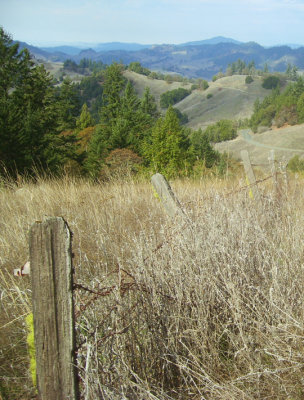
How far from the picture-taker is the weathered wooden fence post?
4.68ft

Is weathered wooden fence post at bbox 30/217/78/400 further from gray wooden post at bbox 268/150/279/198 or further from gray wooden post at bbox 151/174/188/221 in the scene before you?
gray wooden post at bbox 268/150/279/198

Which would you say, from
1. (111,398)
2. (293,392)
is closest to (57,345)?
(111,398)

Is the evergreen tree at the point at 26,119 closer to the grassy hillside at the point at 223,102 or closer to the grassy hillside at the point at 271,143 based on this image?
the grassy hillside at the point at 271,143

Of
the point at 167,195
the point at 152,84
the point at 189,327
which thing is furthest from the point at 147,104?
the point at 152,84

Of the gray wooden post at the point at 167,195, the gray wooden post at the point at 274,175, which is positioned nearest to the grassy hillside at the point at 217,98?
the gray wooden post at the point at 274,175

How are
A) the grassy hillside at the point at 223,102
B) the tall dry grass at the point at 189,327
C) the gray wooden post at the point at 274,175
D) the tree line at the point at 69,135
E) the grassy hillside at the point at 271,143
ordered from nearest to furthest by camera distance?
the tall dry grass at the point at 189,327
the gray wooden post at the point at 274,175
the tree line at the point at 69,135
the grassy hillside at the point at 271,143
the grassy hillside at the point at 223,102

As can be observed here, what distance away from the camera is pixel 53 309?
147 centimetres

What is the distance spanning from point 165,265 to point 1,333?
1228mm

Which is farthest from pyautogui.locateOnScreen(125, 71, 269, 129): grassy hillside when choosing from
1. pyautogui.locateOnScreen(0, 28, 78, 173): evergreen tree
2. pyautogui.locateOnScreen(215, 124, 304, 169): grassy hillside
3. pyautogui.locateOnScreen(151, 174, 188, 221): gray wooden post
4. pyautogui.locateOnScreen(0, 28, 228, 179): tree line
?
pyautogui.locateOnScreen(151, 174, 188, 221): gray wooden post

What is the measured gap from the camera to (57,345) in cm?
149

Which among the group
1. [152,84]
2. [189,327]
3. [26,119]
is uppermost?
[152,84]

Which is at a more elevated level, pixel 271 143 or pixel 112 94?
pixel 112 94

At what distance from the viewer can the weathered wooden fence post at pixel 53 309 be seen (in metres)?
1.43

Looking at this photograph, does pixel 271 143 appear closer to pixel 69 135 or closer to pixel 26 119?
pixel 69 135
